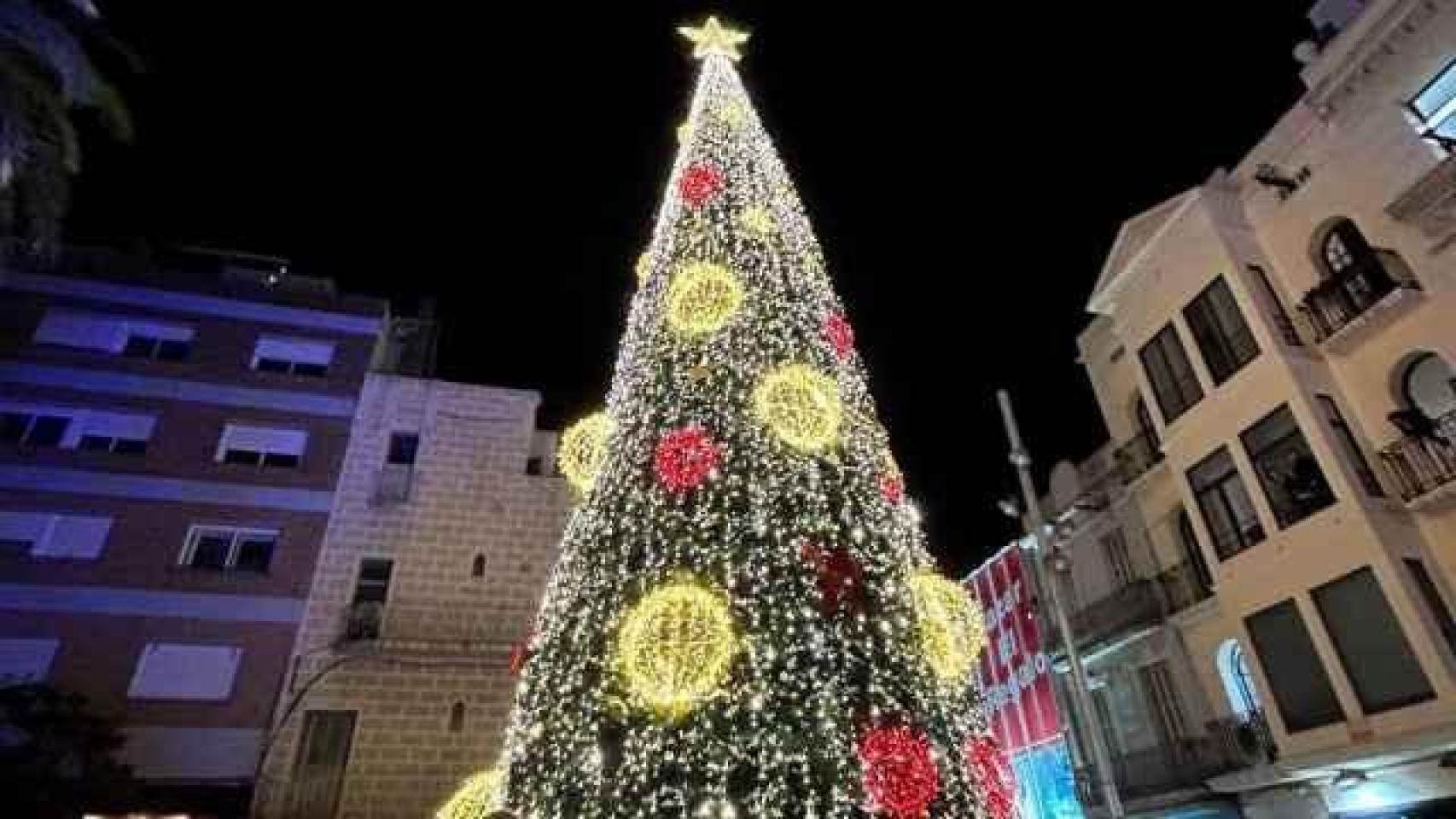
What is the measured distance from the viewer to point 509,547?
1872 centimetres

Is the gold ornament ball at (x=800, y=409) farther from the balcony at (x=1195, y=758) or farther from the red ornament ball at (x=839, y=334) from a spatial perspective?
the balcony at (x=1195, y=758)

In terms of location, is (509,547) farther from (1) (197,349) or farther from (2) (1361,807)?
(2) (1361,807)

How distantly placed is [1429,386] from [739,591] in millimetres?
12873

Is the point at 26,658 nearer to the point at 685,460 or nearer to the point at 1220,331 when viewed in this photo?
the point at 685,460

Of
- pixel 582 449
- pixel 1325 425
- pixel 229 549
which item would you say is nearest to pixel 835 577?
pixel 582 449

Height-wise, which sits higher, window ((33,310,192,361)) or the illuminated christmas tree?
window ((33,310,192,361))

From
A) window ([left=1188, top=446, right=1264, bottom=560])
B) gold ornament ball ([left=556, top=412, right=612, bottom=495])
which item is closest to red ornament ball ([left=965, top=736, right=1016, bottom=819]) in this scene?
gold ornament ball ([left=556, top=412, right=612, bottom=495])

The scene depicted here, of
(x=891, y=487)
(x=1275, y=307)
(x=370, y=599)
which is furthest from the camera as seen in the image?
(x=370, y=599)

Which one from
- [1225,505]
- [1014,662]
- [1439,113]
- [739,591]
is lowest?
[739,591]

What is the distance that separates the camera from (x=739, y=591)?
6.69 m

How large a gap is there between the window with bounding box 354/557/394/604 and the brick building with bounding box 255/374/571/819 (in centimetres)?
3

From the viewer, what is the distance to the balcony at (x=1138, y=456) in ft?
59.6

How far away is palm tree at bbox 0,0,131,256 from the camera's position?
26.2 feet

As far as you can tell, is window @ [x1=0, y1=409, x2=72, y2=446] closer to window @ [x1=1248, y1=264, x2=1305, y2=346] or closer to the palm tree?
the palm tree
